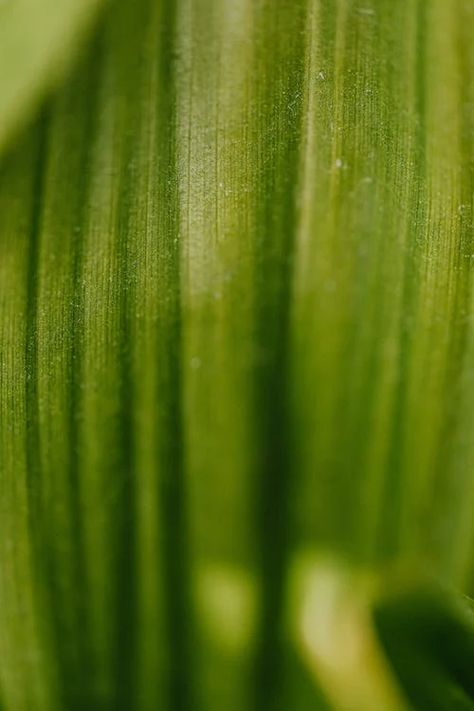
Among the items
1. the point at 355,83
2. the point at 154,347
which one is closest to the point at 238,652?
the point at 154,347

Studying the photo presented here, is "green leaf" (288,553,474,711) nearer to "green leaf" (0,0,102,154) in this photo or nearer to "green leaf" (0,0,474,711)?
"green leaf" (0,0,474,711)

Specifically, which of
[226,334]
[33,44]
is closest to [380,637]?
[226,334]

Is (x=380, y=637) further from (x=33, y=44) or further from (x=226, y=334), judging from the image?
(x=33, y=44)

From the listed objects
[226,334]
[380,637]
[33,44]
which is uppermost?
[33,44]

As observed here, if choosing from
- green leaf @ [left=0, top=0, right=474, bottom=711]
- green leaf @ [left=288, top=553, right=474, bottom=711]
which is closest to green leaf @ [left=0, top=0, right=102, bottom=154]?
green leaf @ [left=0, top=0, right=474, bottom=711]

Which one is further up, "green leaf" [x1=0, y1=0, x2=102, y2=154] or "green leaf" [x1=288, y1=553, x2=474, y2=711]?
"green leaf" [x1=0, y1=0, x2=102, y2=154]

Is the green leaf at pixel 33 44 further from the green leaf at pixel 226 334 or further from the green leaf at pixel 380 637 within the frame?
the green leaf at pixel 380 637

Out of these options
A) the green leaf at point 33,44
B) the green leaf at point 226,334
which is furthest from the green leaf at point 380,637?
the green leaf at point 33,44
